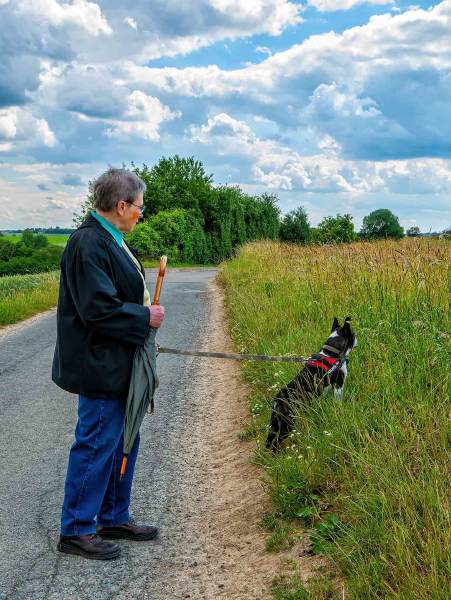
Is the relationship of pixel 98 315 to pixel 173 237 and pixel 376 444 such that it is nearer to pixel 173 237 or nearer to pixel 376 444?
pixel 376 444

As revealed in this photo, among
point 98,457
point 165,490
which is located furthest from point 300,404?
point 98,457

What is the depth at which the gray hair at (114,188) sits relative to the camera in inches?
139

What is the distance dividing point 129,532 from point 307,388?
5.50 ft

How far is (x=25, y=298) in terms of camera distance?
626 inches

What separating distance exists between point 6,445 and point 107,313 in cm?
300

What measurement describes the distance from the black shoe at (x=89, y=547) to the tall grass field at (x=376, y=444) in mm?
983

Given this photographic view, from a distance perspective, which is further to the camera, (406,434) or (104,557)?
(406,434)

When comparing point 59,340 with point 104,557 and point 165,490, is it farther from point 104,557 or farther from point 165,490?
point 165,490

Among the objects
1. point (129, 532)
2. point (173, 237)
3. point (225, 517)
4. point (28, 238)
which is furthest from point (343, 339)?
point (28, 238)

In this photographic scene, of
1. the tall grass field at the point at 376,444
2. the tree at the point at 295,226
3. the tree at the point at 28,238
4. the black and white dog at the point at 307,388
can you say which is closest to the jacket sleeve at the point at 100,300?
the tall grass field at the point at 376,444

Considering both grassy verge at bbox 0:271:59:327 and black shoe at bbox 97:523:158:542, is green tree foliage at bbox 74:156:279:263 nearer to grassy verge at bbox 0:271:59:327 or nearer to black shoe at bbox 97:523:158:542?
grassy verge at bbox 0:271:59:327

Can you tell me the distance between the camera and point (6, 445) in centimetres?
580

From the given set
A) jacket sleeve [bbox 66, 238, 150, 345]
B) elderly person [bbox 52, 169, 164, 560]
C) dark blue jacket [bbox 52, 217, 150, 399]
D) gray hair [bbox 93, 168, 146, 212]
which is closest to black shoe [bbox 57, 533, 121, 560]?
elderly person [bbox 52, 169, 164, 560]

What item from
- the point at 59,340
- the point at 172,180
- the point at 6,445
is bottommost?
the point at 6,445
